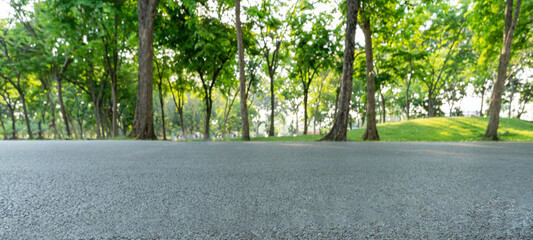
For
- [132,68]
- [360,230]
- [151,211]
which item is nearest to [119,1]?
[132,68]

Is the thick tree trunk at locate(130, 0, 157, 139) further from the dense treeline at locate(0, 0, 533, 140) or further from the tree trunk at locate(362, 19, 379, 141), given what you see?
the tree trunk at locate(362, 19, 379, 141)

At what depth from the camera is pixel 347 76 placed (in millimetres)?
9969

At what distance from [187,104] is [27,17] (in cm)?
2351

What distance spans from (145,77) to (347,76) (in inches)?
322

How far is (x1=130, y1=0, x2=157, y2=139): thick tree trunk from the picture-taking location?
10.5 metres

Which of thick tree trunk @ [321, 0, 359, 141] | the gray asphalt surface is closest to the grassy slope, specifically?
thick tree trunk @ [321, 0, 359, 141]

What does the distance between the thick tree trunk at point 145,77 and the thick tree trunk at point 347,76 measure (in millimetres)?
7144

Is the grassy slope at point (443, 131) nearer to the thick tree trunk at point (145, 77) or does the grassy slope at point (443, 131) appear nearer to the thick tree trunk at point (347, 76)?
the thick tree trunk at point (347, 76)

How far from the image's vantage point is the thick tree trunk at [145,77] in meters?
10.5

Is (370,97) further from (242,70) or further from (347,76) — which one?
(242,70)

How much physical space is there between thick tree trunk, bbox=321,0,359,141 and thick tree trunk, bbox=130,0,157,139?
7.14 metres

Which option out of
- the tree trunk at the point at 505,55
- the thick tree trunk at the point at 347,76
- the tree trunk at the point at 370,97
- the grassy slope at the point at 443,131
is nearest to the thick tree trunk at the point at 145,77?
the grassy slope at the point at 443,131

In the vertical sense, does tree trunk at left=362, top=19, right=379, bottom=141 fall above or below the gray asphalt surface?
above

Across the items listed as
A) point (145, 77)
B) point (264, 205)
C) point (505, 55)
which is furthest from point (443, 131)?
point (264, 205)
